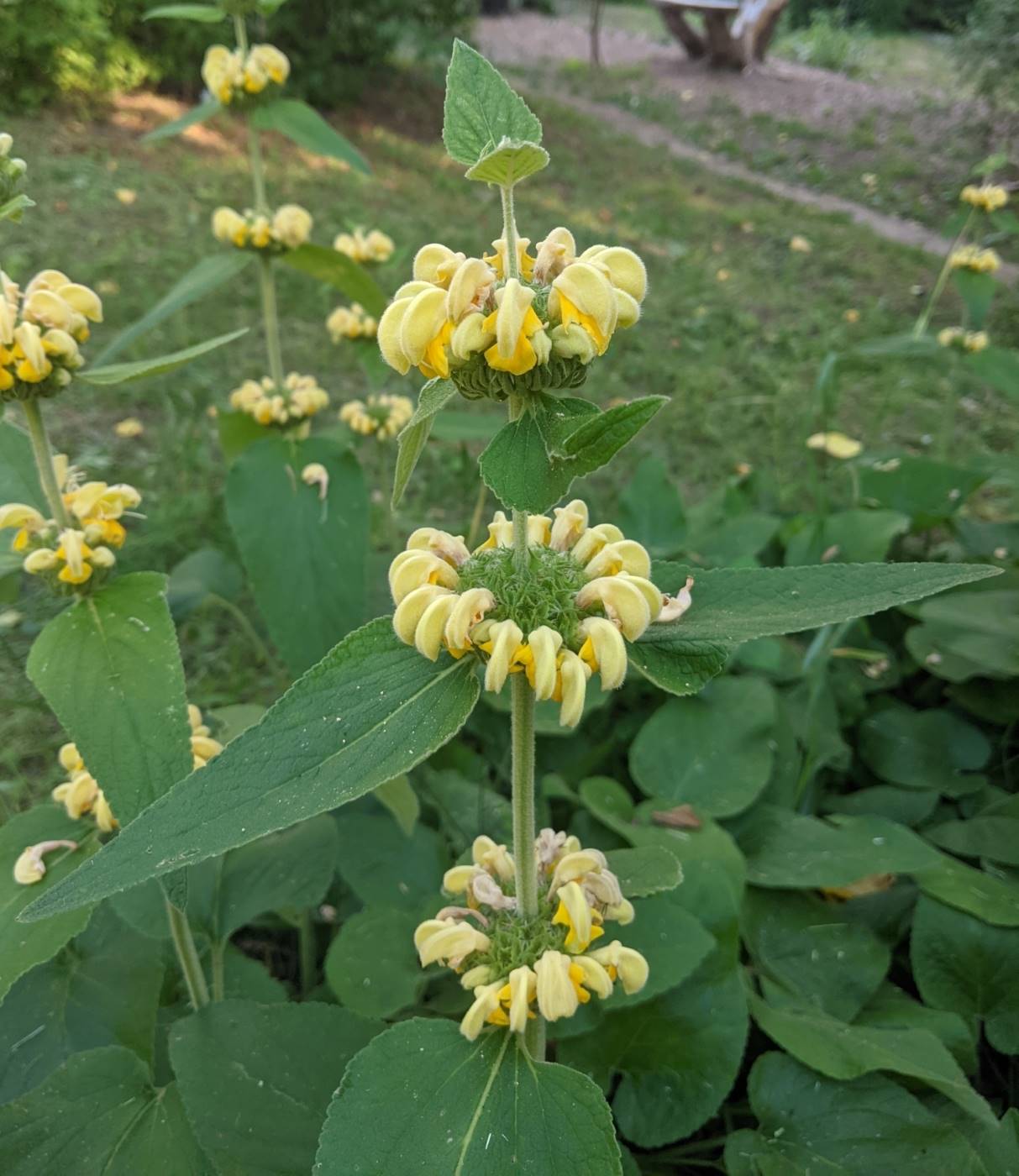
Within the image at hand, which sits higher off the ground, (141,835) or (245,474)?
(141,835)

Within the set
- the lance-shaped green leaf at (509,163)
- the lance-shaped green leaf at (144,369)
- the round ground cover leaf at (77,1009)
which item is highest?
the lance-shaped green leaf at (509,163)

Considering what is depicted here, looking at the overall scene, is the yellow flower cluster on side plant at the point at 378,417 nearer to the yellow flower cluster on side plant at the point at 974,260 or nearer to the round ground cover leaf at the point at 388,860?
the round ground cover leaf at the point at 388,860

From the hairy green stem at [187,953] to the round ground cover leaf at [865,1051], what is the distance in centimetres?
78

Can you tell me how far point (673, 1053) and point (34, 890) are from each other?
33.4 inches

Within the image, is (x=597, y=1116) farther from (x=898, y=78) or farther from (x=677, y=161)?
(x=898, y=78)

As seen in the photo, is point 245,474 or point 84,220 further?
point 84,220

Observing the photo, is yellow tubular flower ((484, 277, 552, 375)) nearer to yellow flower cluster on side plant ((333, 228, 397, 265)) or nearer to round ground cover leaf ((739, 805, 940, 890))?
round ground cover leaf ((739, 805, 940, 890))

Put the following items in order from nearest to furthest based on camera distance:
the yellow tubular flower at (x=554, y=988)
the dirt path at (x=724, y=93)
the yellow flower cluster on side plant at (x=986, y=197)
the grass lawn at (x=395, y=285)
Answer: the yellow tubular flower at (x=554, y=988), the grass lawn at (x=395, y=285), the yellow flower cluster on side plant at (x=986, y=197), the dirt path at (x=724, y=93)

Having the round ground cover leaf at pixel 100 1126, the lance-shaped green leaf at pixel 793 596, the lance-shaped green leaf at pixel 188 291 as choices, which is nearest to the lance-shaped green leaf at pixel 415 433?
the lance-shaped green leaf at pixel 793 596

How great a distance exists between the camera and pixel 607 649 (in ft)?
2.43

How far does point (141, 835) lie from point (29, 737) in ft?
5.79

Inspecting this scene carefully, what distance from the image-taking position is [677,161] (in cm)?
774

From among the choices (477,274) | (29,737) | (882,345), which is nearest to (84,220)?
(29,737)

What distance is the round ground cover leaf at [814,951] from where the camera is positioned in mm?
1428
